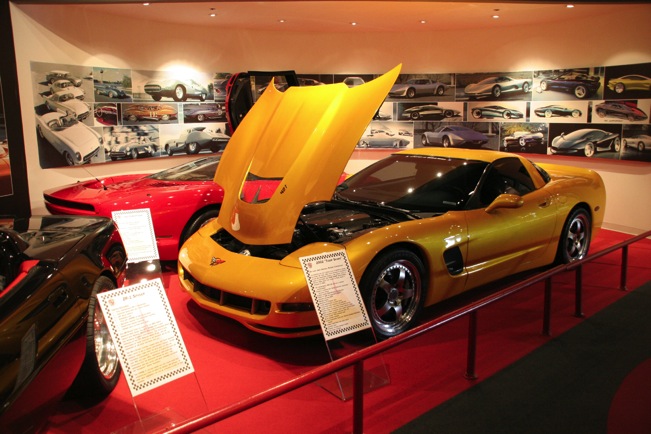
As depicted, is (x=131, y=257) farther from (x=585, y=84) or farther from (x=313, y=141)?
(x=585, y=84)

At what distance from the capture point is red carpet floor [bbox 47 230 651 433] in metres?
3.01

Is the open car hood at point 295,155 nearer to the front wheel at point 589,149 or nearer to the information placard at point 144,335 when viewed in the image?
the information placard at point 144,335

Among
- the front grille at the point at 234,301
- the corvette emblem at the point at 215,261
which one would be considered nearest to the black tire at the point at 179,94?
the front grille at the point at 234,301

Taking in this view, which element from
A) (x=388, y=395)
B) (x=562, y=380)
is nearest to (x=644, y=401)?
(x=562, y=380)

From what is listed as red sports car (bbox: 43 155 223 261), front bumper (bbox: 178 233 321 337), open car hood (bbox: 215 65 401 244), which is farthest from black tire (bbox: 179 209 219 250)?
front bumper (bbox: 178 233 321 337)

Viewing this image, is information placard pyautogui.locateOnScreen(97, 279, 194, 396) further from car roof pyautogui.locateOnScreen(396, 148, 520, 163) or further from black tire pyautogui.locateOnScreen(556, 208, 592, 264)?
black tire pyautogui.locateOnScreen(556, 208, 592, 264)

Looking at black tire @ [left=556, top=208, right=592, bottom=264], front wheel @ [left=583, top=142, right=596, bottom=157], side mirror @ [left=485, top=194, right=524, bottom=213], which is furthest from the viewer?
front wheel @ [left=583, top=142, right=596, bottom=157]

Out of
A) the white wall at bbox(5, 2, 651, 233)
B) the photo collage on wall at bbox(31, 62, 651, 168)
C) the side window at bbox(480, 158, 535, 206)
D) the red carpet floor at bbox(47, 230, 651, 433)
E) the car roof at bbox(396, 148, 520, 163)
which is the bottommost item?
the red carpet floor at bbox(47, 230, 651, 433)

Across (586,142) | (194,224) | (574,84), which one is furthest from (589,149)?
(194,224)

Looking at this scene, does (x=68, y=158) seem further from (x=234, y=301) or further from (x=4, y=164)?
(x=234, y=301)

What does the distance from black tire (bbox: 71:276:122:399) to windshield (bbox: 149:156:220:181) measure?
2.88 metres

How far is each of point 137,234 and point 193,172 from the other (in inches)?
70.3

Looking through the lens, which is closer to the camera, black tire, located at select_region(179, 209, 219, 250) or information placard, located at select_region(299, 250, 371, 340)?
information placard, located at select_region(299, 250, 371, 340)

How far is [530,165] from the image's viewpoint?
5.23 m
